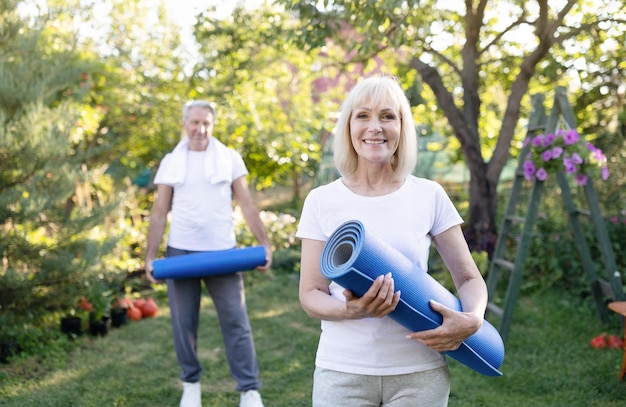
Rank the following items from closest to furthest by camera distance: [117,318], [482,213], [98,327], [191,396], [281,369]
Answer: [191,396]
[281,369]
[98,327]
[117,318]
[482,213]

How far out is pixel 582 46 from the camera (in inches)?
262

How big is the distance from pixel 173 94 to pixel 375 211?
707 centimetres

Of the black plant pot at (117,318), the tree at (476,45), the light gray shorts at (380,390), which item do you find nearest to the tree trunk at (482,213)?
the tree at (476,45)

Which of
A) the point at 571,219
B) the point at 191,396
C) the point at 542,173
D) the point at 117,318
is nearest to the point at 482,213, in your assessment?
the point at 571,219

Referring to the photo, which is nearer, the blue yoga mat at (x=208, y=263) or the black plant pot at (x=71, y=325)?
the blue yoga mat at (x=208, y=263)

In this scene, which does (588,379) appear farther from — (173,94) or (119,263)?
(173,94)

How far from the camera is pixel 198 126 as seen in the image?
354 centimetres

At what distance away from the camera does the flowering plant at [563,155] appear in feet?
14.5

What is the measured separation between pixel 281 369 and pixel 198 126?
5.90ft

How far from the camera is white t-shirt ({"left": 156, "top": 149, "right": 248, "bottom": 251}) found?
3479 millimetres

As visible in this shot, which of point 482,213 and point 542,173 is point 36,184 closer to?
point 542,173

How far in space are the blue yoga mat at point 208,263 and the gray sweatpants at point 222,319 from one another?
17cm

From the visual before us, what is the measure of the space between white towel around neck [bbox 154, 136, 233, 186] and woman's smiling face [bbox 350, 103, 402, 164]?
1857 millimetres

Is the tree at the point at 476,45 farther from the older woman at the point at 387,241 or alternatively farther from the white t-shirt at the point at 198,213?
→ the older woman at the point at 387,241
